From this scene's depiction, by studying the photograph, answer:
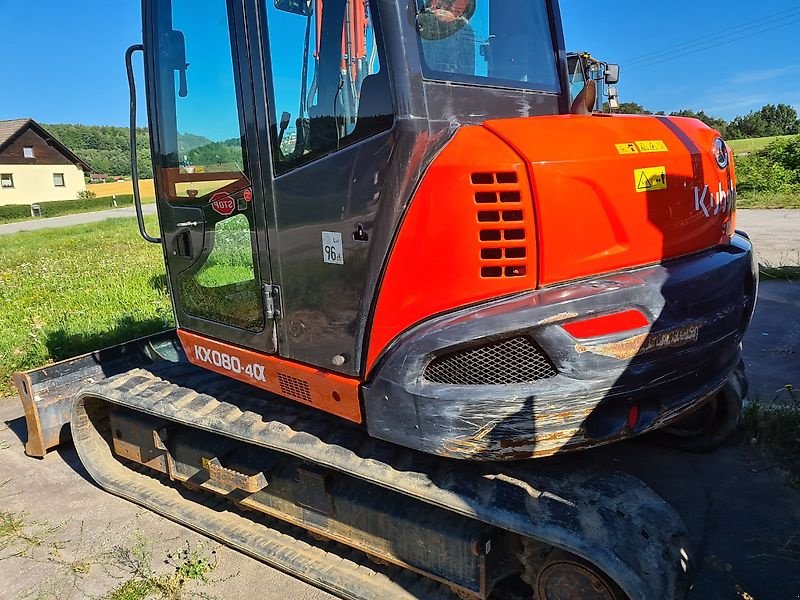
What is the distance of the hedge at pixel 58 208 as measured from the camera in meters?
37.7

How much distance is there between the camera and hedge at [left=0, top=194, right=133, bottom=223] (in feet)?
124

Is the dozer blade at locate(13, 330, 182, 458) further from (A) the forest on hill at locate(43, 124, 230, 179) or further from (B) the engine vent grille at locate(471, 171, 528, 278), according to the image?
(A) the forest on hill at locate(43, 124, 230, 179)

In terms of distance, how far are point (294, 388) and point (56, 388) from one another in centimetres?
263

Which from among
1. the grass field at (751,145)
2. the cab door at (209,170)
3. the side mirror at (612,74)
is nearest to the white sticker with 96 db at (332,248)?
the cab door at (209,170)

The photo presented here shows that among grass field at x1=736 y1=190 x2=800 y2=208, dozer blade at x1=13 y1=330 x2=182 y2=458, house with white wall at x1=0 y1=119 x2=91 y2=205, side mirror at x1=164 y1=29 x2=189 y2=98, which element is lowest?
dozer blade at x1=13 y1=330 x2=182 y2=458

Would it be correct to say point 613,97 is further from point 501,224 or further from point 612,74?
point 501,224

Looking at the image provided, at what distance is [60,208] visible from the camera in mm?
41312

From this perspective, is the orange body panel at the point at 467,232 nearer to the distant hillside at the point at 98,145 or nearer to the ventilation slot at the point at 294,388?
the ventilation slot at the point at 294,388

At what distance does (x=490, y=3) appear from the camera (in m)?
2.84

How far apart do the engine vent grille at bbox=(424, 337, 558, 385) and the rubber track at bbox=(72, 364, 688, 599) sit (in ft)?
1.62

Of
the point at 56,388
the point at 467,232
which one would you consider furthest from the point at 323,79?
the point at 56,388

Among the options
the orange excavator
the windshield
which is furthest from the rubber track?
the windshield

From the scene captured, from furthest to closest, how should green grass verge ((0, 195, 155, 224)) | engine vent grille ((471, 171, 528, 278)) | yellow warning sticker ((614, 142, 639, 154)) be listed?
green grass verge ((0, 195, 155, 224)) < yellow warning sticker ((614, 142, 639, 154)) < engine vent grille ((471, 171, 528, 278))

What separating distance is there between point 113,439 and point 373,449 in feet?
7.42
